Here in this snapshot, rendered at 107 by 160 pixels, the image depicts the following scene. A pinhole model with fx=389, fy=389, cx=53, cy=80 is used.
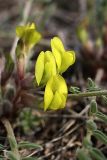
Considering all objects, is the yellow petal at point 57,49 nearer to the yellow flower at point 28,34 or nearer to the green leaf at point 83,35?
the yellow flower at point 28,34

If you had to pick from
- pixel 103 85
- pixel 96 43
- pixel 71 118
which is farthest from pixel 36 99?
pixel 96 43

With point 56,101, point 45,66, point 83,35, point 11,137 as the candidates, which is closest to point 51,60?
point 45,66

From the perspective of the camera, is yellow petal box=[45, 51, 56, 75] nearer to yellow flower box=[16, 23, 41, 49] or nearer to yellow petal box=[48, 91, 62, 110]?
yellow petal box=[48, 91, 62, 110]

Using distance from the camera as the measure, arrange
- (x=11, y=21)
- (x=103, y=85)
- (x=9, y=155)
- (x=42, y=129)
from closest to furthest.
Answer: (x=9, y=155) → (x=42, y=129) → (x=103, y=85) → (x=11, y=21)

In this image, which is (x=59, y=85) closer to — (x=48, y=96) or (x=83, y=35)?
(x=48, y=96)

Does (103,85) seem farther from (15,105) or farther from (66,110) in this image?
(15,105)

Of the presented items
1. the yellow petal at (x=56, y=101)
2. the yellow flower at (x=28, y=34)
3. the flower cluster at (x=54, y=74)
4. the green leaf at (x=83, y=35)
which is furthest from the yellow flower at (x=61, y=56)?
the green leaf at (x=83, y=35)

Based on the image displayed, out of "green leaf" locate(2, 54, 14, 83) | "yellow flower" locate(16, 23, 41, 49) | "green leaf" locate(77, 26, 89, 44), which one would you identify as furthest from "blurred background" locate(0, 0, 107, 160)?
"yellow flower" locate(16, 23, 41, 49)
